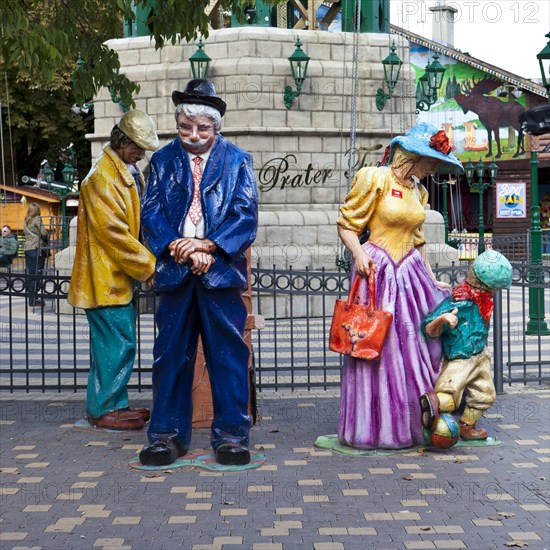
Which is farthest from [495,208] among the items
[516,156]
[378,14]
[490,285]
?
[490,285]

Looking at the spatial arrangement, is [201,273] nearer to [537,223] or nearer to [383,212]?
[383,212]

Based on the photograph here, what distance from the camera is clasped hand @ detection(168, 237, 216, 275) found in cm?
577

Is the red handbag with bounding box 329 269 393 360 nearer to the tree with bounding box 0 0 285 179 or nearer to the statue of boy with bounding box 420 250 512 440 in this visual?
the statue of boy with bounding box 420 250 512 440

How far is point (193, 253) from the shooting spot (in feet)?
18.9

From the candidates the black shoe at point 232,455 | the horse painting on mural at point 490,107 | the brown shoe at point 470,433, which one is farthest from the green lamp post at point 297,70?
the horse painting on mural at point 490,107

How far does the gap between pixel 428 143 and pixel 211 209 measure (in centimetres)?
152

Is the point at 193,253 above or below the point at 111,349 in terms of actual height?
above

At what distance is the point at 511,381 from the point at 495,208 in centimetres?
3099

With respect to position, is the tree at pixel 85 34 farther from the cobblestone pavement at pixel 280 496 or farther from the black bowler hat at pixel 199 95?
the cobblestone pavement at pixel 280 496

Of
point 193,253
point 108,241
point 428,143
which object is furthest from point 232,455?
point 428,143

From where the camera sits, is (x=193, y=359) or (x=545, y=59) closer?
(x=193, y=359)

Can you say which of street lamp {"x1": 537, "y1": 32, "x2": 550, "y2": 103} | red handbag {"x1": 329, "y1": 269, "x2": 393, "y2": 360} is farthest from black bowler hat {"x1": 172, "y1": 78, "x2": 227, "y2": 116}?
street lamp {"x1": 537, "y1": 32, "x2": 550, "y2": 103}

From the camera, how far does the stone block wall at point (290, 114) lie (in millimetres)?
15297

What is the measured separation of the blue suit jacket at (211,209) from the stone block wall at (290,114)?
885 centimetres
